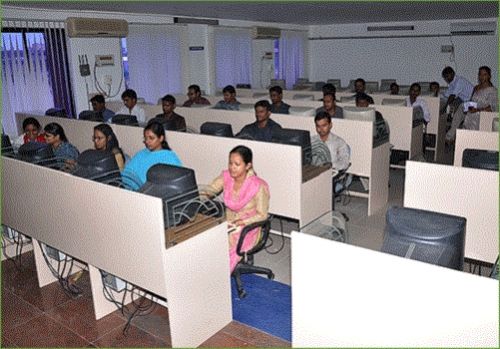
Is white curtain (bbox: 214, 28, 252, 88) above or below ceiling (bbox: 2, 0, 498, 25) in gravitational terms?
below

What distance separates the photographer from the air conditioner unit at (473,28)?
922cm

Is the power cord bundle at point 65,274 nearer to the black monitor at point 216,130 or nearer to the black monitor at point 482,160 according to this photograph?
the black monitor at point 216,130

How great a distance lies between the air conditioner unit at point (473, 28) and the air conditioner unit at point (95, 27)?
21.2 feet

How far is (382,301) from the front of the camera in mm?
1521

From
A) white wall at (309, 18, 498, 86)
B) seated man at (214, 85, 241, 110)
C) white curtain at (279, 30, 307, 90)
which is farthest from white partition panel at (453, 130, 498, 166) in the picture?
white curtain at (279, 30, 307, 90)

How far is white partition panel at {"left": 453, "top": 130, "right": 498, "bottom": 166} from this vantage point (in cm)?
344

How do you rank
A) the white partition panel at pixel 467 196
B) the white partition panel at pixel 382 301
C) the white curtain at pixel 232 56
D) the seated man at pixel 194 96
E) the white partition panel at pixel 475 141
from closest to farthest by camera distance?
the white partition panel at pixel 382 301 → the white partition panel at pixel 467 196 → the white partition panel at pixel 475 141 → the seated man at pixel 194 96 → the white curtain at pixel 232 56

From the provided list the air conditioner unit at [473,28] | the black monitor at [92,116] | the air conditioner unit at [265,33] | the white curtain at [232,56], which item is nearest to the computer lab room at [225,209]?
the black monitor at [92,116]

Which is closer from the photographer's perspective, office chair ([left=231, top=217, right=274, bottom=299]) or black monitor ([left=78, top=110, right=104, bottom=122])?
office chair ([left=231, top=217, right=274, bottom=299])

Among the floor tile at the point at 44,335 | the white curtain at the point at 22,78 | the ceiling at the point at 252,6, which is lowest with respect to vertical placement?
the floor tile at the point at 44,335

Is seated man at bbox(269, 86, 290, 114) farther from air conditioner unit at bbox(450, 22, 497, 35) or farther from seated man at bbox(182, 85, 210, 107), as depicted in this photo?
air conditioner unit at bbox(450, 22, 497, 35)

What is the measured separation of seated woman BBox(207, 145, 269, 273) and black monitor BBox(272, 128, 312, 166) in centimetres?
83

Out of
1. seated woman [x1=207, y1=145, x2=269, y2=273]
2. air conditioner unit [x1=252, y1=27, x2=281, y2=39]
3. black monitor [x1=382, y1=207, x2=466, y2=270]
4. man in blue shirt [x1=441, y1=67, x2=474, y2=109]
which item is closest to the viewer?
black monitor [x1=382, y1=207, x2=466, y2=270]

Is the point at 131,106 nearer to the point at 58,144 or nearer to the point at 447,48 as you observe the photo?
the point at 58,144
